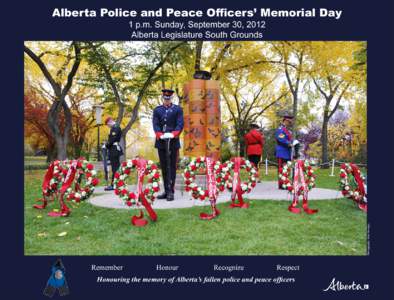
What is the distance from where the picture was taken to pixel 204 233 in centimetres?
545

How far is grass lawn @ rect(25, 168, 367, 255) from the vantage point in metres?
4.76

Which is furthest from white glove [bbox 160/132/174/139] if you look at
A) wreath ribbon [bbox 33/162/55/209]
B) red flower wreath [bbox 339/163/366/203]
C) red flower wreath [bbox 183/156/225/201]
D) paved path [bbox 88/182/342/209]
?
red flower wreath [bbox 339/163/366/203]

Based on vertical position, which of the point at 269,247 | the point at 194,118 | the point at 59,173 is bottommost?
the point at 269,247

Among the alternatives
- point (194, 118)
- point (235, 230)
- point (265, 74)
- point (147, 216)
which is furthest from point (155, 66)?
point (235, 230)

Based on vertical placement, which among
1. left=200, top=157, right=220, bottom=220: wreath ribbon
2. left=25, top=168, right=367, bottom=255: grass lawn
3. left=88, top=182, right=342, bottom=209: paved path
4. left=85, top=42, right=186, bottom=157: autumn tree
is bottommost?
left=25, top=168, right=367, bottom=255: grass lawn

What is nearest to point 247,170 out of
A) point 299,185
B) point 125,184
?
point 299,185

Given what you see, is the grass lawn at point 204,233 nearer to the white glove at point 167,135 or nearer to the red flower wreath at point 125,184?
the red flower wreath at point 125,184

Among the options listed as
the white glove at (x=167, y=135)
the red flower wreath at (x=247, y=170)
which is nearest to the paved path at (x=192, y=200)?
the red flower wreath at (x=247, y=170)

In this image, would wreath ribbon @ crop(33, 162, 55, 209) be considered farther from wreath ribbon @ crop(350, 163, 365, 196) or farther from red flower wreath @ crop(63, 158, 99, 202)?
wreath ribbon @ crop(350, 163, 365, 196)

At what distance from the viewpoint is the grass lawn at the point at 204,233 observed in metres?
4.76

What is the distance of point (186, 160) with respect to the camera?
9.45 metres

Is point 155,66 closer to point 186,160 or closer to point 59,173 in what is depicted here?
point 186,160

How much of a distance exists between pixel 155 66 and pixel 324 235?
11775mm

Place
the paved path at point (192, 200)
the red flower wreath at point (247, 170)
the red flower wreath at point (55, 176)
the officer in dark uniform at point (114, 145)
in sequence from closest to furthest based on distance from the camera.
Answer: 1. the red flower wreath at point (247, 170)
2. the red flower wreath at point (55, 176)
3. the paved path at point (192, 200)
4. the officer in dark uniform at point (114, 145)
